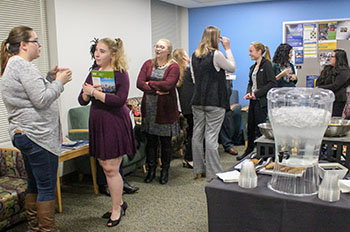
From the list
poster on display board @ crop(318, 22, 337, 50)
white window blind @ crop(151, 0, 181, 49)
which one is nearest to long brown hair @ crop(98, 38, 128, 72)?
white window blind @ crop(151, 0, 181, 49)

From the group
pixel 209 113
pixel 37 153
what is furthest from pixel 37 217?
pixel 209 113

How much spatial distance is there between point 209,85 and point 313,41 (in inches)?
117

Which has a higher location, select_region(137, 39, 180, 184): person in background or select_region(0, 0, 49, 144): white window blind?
select_region(0, 0, 49, 144): white window blind

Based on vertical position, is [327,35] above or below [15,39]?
above

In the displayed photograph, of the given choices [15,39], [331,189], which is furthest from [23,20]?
[331,189]

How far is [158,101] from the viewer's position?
11.6 feet

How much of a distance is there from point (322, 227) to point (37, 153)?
1.63 meters

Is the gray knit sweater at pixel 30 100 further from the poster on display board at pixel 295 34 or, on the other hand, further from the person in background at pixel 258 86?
the poster on display board at pixel 295 34

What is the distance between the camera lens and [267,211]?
165cm

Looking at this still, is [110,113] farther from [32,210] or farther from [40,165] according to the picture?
[32,210]

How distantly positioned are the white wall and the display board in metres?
2.53

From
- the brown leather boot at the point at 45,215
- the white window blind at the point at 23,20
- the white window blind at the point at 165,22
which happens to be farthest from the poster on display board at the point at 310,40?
the brown leather boot at the point at 45,215

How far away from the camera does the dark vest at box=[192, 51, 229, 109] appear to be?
136 inches

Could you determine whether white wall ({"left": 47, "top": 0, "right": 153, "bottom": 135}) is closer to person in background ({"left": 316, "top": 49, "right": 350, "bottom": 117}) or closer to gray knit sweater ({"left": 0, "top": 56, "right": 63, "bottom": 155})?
gray knit sweater ({"left": 0, "top": 56, "right": 63, "bottom": 155})
